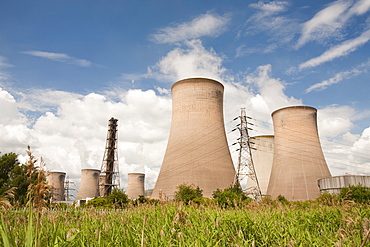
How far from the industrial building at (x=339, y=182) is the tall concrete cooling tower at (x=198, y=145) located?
21.6 feet

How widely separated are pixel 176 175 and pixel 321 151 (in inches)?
440

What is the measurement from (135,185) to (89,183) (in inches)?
224

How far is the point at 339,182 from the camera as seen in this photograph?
19.6 meters

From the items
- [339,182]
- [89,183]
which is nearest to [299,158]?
[339,182]

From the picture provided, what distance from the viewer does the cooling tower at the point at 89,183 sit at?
33250 mm

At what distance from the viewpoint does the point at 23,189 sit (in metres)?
17.3

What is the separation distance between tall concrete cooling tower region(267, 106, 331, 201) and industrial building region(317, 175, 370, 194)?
2.42 feet

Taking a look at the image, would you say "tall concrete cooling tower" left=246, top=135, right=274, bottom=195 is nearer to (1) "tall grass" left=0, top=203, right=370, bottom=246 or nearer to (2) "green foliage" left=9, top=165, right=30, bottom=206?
(2) "green foliage" left=9, top=165, right=30, bottom=206

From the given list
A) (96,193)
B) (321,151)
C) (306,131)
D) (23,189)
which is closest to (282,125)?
(306,131)

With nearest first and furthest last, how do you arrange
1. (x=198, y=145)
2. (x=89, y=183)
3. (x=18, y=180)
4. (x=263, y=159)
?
(x=18, y=180), (x=198, y=145), (x=263, y=159), (x=89, y=183)

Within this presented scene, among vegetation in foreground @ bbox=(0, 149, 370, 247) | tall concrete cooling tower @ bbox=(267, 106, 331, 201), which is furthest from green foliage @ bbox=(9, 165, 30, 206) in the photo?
tall concrete cooling tower @ bbox=(267, 106, 331, 201)

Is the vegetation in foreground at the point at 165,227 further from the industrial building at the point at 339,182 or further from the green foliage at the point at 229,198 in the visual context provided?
the industrial building at the point at 339,182

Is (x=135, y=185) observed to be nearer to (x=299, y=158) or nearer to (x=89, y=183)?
(x=89, y=183)

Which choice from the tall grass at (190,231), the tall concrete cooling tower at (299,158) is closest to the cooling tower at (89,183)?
the tall concrete cooling tower at (299,158)
